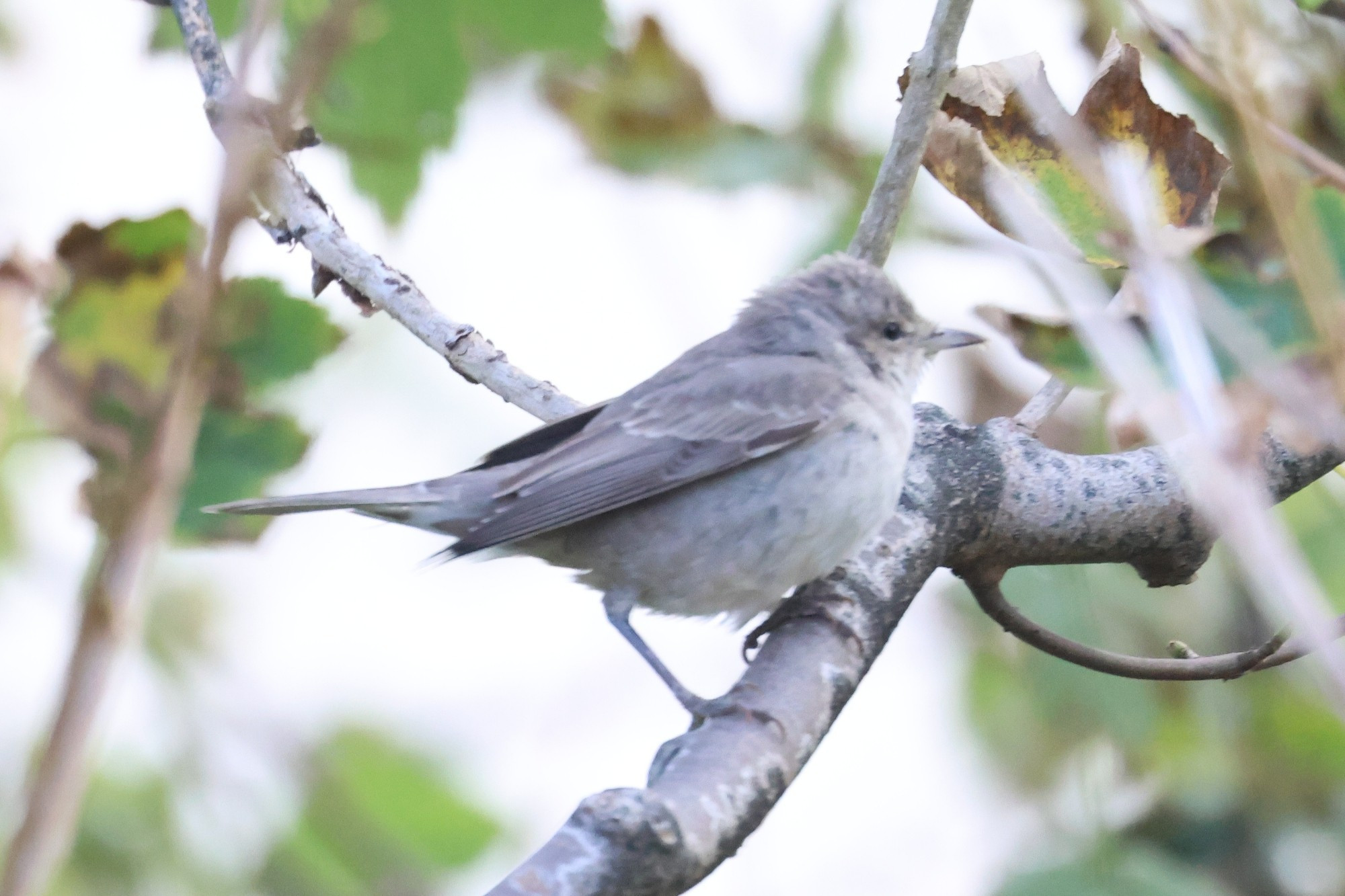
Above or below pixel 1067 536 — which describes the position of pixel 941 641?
above

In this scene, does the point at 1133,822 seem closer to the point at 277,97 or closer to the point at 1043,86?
the point at 1043,86

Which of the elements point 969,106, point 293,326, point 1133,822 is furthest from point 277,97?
point 1133,822

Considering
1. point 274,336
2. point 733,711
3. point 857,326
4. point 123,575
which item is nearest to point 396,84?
point 274,336

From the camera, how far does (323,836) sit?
2611 mm

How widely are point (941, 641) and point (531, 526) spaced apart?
230 centimetres

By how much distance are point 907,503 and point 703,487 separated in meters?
0.66

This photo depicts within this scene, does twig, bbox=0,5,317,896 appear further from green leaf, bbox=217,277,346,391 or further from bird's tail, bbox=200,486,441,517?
bird's tail, bbox=200,486,441,517

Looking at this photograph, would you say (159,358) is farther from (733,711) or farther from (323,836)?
(733,711)

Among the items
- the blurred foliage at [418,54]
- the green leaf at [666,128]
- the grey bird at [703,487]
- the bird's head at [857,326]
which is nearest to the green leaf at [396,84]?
the blurred foliage at [418,54]

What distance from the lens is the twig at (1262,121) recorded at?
1.87 m

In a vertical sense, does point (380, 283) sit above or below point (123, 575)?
above

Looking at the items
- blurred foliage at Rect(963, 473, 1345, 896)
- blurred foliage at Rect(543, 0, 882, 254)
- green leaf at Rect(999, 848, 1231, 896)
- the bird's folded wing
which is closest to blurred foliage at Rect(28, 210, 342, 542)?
the bird's folded wing

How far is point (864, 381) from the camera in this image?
13.8ft

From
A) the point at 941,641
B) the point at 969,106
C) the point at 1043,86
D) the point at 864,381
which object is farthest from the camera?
the point at 941,641
